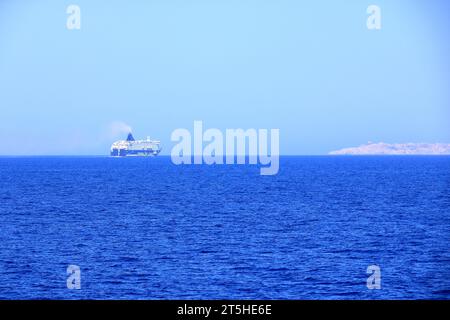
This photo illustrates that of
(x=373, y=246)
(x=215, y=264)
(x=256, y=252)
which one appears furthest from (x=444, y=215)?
(x=215, y=264)

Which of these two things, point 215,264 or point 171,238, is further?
point 171,238

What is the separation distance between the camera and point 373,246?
169ft

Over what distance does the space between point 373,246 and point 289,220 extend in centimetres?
1844

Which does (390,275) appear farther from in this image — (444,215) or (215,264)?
(444,215)

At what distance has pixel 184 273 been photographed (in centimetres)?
4088

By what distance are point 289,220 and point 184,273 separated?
29.9m

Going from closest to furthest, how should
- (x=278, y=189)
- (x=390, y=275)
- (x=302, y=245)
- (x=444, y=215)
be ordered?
(x=390, y=275) < (x=302, y=245) < (x=444, y=215) < (x=278, y=189)

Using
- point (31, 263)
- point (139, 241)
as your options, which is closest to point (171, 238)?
point (139, 241)

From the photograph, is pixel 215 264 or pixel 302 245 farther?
pixel 302 245
